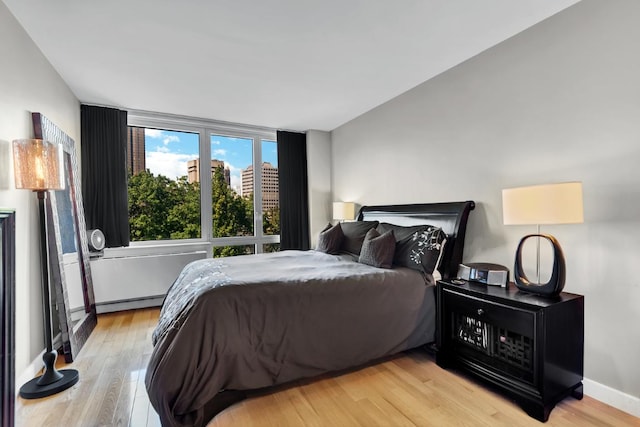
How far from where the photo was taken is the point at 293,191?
16.1ft

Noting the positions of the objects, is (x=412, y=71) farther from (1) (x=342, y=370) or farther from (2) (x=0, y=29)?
(2) (x=0, y=29)

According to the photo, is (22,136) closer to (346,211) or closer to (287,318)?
(287,318)

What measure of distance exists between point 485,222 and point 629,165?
0.96m

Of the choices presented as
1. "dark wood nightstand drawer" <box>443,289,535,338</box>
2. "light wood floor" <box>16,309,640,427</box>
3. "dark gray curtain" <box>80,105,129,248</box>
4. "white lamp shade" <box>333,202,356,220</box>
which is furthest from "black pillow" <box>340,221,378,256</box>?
"dark gray curtain" <box>80,105,129,248</box>

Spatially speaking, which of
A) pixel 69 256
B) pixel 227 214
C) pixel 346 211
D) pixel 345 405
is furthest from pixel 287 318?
pixel 227 214

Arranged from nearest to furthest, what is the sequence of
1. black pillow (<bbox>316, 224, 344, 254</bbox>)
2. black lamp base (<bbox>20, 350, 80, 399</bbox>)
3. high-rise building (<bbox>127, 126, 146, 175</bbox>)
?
black lamp base (<bbox>20, 350, 80, 399</bbox>) < black pillow (<bbox>316, 224, 344, 254</bbox>) < high-rise building (<bbox>127, 126, 146, 175</bbox>)

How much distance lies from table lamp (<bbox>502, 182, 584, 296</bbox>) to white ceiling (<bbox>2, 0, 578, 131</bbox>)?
1214 mm

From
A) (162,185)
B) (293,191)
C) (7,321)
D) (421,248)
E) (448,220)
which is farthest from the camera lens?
(293,191)

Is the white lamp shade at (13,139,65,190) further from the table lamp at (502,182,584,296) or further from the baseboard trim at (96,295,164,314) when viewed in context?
the table lamp at (502,182,584,296)

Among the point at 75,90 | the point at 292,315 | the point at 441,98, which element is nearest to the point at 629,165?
the point at 441,98

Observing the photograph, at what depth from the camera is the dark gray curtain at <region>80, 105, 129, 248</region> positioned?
3674 mm

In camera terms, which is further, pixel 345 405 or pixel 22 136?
pixel 22 136

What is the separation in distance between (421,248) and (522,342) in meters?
0.98

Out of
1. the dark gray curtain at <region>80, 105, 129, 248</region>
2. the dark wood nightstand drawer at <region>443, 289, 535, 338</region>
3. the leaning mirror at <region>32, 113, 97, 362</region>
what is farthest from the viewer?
the dark gray curtain at <region>80, 105, 129, 248</region>
